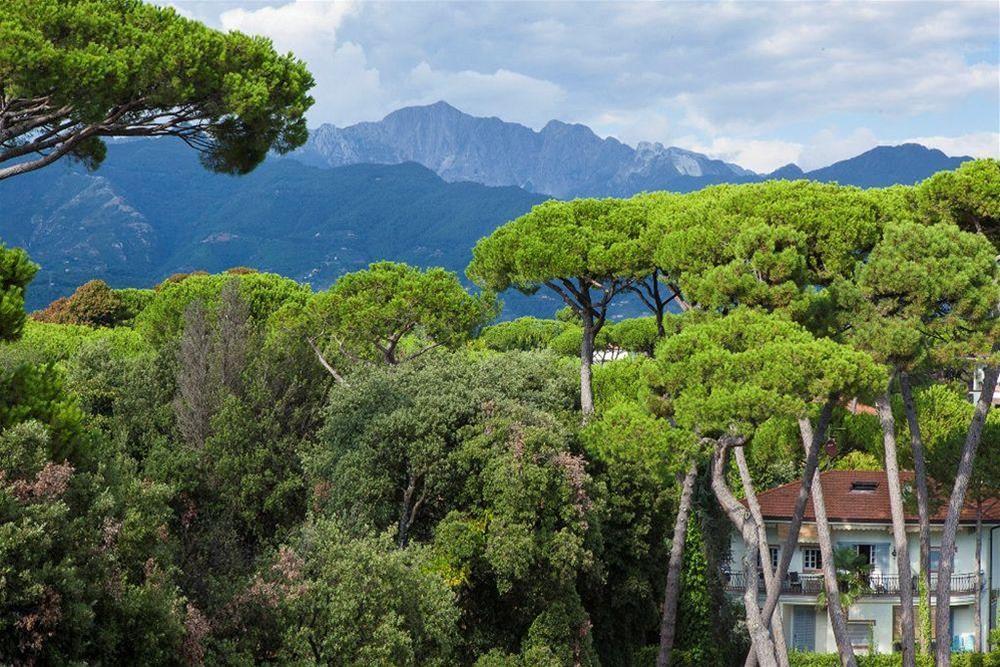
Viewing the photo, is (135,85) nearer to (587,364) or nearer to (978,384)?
(587,364)

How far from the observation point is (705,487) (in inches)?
1246

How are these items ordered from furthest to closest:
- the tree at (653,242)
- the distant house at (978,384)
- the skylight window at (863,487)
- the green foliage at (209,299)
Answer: the green foliage at (209,299)
the skylight window at (863,487)
the tree at (653,242)
the distant house at (978,384)

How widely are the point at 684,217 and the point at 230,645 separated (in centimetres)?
1400

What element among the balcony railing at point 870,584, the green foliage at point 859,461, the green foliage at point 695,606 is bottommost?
the balcony railing at point 870,584

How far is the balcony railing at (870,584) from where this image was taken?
35.1m

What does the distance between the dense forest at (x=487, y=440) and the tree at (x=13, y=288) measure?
1.6 inches

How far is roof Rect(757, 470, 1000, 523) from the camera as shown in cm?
3456

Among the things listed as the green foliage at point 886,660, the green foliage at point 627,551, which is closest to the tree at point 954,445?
the green foliage at point 886,660

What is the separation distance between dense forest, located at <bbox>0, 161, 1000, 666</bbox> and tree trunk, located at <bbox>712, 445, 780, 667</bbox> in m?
0.08

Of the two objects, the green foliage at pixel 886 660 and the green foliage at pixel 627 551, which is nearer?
the green foliage at pixel 627 551

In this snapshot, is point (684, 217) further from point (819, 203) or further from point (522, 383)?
point (522, 383)

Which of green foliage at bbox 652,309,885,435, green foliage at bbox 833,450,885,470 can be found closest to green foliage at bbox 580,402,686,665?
green foliage at bbox 652,309,885,435

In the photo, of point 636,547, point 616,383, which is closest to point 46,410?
point 636,547

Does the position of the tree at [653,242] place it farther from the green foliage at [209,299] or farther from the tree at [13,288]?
the green foliage at [209,299]
